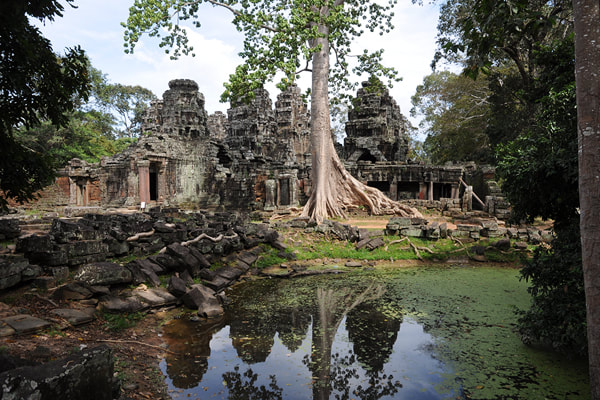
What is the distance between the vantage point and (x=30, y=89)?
9.12ft

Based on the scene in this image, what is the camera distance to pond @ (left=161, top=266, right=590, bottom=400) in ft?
11.4

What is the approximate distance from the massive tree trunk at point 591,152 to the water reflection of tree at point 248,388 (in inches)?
104

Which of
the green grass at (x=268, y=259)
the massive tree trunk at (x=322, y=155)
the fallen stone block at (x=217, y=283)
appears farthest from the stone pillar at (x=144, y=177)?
the fallen stone block at (x=217, y=283)

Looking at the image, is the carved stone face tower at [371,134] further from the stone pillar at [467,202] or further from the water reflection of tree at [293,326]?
the water reflection of tree at [293,326]

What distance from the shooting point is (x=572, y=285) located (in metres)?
3.80

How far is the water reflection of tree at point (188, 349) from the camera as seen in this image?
12.2 feet

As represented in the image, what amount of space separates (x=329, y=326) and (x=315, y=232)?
6.55 metres

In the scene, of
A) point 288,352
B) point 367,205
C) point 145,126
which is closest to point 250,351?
point 288,352

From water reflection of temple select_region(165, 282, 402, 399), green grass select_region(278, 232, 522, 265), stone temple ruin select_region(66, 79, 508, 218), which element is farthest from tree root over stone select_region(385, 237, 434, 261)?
stone temple ruin select_region(66, 79, 508, 218)

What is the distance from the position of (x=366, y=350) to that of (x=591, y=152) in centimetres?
307

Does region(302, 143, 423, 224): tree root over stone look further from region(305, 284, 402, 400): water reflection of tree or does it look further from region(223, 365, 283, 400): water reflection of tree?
region(223, 365, 283, 400): water reflection of tree

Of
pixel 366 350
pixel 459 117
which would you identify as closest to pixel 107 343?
pixel 366 350

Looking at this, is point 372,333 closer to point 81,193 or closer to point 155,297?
point 155,297

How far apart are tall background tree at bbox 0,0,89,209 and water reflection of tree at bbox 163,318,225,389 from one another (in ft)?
7.45
